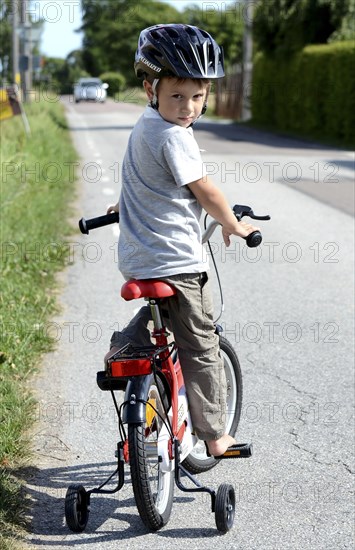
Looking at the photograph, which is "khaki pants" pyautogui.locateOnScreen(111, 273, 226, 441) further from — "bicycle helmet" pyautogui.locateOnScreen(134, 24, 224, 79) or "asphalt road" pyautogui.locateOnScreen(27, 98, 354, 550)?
"bicycle helmet" pyautogui.locateOnScreen(134, 24, 224, 79)

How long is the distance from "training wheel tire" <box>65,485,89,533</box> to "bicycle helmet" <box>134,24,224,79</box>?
1.59m

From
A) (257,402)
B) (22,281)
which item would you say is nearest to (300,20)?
(22,281)

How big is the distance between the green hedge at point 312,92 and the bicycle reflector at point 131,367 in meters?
24.4

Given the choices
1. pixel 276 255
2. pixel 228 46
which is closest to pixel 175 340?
pixel 276 255

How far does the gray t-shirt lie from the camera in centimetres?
349

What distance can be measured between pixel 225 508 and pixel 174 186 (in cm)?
124

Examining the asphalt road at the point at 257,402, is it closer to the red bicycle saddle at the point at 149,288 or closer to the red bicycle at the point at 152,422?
the red bicycle at the point at 152,422

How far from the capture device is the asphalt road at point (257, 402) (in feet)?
12.4

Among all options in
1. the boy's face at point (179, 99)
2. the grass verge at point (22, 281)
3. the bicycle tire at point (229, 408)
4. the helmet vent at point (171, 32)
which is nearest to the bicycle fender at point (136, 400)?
the grass verge at point (22, 281)

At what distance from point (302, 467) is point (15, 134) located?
15.1m

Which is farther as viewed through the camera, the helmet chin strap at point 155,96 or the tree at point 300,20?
the tree at point 300,20

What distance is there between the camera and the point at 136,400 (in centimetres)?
343

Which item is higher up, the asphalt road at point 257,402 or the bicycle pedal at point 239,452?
the bicycle pedal at point 239,452

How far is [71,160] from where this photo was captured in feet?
63.7
